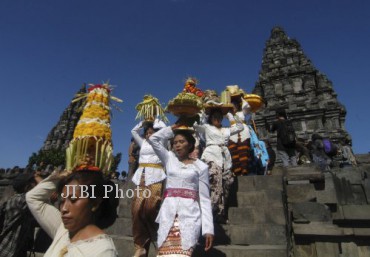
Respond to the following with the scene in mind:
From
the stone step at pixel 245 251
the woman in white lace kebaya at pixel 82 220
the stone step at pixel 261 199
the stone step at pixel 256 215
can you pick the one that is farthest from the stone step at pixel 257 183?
the woman in white lace kebaya at pixel 82 220

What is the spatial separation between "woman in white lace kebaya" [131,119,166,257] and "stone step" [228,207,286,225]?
1.35m

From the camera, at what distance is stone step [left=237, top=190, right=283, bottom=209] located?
421cm

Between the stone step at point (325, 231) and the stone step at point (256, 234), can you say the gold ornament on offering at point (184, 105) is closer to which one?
the stone step at point (256, 234)

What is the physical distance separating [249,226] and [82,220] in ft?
9.32

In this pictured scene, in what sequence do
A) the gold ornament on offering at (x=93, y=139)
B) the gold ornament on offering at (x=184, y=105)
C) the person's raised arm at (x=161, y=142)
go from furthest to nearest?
the gold ornament on offering at (x=93, y=139) → the gold ornament on offering at (x=184, y=105) → the person's raised arm at (x=161, y=142)

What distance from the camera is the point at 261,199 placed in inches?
173

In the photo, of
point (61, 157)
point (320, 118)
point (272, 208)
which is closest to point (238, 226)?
point (272, 208)

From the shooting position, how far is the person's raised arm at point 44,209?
210cm

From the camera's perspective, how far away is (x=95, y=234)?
1672 millimetres

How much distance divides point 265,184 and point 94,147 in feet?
10.6

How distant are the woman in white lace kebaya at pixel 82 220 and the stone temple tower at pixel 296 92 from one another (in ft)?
62.1

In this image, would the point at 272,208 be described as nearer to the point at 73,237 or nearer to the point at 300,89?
the point at 73,237

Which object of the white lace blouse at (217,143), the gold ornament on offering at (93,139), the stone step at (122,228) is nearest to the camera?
the white lace blouse at (217,143)

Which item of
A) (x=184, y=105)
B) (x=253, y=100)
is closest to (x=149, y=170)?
(x=184, y=105)
